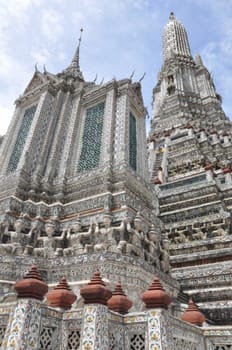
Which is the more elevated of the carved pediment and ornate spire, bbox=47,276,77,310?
the carved pediment

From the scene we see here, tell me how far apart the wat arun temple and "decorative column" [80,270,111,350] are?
0.01m

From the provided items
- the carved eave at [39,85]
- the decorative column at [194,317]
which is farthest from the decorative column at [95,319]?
the carved eave at [39,85]

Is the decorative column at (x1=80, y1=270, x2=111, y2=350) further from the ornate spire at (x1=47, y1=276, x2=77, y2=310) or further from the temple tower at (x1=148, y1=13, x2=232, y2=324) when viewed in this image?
the temple tower at (x1=148, y1=13, x2=232, y2=324)

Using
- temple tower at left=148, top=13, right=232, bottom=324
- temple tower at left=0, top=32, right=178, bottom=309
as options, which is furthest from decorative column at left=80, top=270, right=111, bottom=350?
temple tower at left=148, top=13, right=232, bottom=324

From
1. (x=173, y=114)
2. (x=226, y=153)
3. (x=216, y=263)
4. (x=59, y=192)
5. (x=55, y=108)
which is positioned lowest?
(x=216, y=263)

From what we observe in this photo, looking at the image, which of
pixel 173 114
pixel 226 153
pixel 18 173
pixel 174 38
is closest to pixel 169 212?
pixel 18 173

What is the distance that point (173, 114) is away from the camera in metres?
31.7

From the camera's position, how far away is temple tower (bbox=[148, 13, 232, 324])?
33.6ft

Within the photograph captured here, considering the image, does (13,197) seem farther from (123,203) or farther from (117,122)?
(117,122)

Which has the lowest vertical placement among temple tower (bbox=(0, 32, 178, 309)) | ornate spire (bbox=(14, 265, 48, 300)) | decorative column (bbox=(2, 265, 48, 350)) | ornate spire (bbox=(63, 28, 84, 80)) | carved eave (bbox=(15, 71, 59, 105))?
decorative column (bbox=(2, 265, 48, 350))

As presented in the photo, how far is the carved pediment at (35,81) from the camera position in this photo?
59.1 feet

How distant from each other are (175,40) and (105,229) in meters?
44.4

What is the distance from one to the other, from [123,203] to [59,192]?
10.6 ft

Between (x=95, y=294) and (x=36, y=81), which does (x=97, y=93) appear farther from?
(x=95, y=294)
